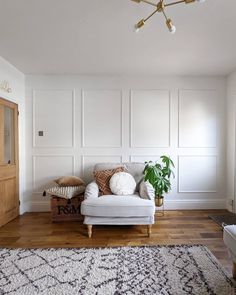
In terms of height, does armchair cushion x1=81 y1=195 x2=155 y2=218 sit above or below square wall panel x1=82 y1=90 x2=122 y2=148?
below

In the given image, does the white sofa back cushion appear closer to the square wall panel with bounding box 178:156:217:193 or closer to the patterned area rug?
the square wall panel with bounding box 178:156:217:193

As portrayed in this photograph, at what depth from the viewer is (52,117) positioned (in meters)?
3.95

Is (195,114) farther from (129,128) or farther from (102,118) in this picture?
(102,118)

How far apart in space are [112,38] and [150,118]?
1719mm

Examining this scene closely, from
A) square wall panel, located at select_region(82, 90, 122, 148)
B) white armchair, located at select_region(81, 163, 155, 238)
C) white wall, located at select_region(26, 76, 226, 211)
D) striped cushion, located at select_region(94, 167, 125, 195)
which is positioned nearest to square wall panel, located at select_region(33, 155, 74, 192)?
white wall, located at select_region(26, 76, 226, 211)

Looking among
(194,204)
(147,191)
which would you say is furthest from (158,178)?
(194,204)

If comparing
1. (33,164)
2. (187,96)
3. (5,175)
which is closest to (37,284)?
(5,175)

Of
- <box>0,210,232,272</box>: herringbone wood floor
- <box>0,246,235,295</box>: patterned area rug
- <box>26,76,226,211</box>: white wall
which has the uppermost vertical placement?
<box>26,76,226,211</box>: white wall

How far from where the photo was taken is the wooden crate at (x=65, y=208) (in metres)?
3.40

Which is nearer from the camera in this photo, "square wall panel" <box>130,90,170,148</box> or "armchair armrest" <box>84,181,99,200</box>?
"armchair armrest" <box>84,181,99,200</box>

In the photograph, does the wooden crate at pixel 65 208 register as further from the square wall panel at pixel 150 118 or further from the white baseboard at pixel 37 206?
the square wall panel at pixel 150 118

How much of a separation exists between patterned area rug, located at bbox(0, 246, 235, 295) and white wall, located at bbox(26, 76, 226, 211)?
1682 millimetres

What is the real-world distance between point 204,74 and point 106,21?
2326mm

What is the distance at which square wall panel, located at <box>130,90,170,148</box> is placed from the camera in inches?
157
